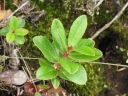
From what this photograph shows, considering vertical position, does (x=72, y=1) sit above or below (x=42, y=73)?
above

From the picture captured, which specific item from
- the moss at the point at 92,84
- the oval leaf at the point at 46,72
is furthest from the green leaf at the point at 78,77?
the moss at the point at 92,84

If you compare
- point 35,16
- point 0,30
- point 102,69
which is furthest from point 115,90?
point 0,30

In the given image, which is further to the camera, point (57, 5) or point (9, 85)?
point (57, 5)

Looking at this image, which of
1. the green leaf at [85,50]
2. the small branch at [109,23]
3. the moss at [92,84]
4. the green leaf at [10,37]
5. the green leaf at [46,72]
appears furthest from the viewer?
the small branch at [109,23]

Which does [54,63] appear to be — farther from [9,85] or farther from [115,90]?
[115,90]

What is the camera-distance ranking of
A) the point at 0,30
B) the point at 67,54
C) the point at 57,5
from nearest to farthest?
1. the point at 67,54
2. the point at 0,30
3. the point at 57,5

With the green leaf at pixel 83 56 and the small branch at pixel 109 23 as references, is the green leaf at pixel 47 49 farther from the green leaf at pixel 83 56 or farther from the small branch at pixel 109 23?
the small branch at pixel 109 23

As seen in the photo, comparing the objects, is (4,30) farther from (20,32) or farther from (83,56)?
(83,56)

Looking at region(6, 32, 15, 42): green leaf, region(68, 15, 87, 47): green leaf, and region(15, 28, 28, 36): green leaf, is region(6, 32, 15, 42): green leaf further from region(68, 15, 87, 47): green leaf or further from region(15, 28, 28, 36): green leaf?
region(68, 15, 87, 47): green leaf
